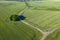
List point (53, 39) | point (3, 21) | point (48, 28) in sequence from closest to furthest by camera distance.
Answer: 1. point (53, 39)
2. point (48, 28)
3. point (3, 21)

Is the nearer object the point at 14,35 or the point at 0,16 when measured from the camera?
the point at 14,35

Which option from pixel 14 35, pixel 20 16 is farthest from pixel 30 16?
pixel 14 35

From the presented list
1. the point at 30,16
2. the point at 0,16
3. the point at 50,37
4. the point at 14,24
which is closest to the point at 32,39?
the point at 50,37

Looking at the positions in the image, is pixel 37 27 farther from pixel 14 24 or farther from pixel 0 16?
pixel 0 16

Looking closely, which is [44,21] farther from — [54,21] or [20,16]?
[20,16]

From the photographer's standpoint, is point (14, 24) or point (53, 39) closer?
point (53, 39)

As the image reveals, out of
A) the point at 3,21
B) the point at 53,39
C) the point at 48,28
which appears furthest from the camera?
the point at 3,21

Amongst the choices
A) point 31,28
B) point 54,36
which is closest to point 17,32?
point 31,28

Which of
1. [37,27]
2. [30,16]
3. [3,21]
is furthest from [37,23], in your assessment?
[3,21]

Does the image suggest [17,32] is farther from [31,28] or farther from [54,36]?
[54,36]
